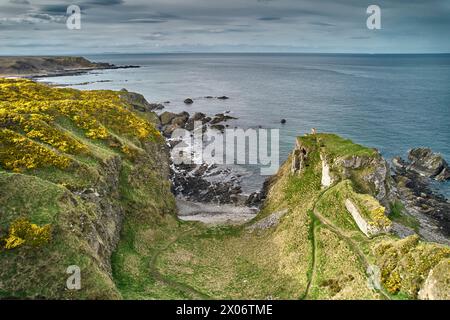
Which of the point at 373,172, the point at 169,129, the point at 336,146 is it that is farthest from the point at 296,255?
the point at 169,129

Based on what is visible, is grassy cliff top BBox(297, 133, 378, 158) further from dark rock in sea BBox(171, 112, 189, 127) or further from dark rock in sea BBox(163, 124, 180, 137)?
dark rock in sea BBox(171, 112, 189, 127)

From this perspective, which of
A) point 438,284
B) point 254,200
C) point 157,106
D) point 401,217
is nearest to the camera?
point 438,284

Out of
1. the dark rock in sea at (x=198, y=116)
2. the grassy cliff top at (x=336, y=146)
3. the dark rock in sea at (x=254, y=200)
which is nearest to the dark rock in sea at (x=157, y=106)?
the dark rock in sea at (x=198, y=116)

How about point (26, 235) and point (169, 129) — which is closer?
point (26, 235)

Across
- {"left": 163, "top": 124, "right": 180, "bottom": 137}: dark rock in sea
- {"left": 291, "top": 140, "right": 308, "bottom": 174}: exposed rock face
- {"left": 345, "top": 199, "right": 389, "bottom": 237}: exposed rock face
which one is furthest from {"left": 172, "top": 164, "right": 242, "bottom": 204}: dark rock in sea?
{"left": 163, "top": 124, "right": 180, "bottom": 137}: dark rock in sea

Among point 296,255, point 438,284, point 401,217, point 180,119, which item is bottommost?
point 296,255

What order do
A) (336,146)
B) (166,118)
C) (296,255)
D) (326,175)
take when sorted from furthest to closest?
(166,118) < (336,146) < (326,175) < (296,255)

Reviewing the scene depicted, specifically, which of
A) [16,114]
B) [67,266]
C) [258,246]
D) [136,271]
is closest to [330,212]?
[258,246]

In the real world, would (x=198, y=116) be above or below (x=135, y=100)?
below

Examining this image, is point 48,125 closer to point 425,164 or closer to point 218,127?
point 218,127
